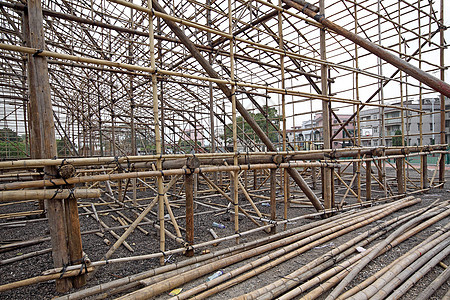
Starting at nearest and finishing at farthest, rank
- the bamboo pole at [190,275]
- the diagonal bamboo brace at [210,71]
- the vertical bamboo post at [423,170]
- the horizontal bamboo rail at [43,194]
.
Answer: the horizontal bamboo rail at [43,194], the bamboo pole at [190,275], the diagonal bamboo brace at [210,71], the vertical bamboo post at [423,170]

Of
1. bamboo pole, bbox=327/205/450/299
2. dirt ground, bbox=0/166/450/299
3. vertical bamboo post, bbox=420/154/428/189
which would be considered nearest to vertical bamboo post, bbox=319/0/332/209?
dirt ground, bbox=0/166/450/299

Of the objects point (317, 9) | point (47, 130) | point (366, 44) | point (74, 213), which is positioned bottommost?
point (74, 213)

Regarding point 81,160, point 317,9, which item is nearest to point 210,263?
point 81,160

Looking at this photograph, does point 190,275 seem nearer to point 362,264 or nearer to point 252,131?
point 362,264

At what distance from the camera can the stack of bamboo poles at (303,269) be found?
9.04ft

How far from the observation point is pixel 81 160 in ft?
9.48

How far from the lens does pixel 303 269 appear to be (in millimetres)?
3207

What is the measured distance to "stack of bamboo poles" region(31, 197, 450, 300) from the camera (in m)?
2.76

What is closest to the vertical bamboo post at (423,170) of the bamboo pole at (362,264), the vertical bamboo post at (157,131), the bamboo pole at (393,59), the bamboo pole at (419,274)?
the bamboo pole at (362,264)

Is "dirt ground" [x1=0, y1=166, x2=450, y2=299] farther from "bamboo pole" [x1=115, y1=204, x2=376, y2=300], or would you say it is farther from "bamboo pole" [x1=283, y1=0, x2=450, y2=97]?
"bamboo pole" [x1=283, y1=0, x2=450, y2=97]

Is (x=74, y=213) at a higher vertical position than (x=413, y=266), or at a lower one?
higher

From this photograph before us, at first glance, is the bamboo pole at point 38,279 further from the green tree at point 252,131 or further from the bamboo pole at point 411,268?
the green tree at point 252,131

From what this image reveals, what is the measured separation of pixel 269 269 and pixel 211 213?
344 cm

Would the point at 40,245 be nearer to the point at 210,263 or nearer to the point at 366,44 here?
the point at 210,263
